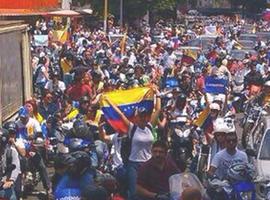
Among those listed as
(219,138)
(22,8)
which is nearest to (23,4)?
(22,8)

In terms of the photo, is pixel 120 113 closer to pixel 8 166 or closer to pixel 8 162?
pixel 8 162

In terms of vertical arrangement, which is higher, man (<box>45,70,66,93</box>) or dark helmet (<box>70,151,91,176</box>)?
dark helmet (<box>70,151,91,176</box>)

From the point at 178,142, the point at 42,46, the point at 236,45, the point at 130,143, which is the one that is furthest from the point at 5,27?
the point at 236,45

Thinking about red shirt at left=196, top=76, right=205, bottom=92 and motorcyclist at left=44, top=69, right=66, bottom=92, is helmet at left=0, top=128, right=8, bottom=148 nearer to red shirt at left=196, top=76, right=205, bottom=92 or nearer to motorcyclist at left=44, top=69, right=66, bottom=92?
motorcyclist at left=44, top=69, right=66, bottom=92

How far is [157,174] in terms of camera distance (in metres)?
10.2

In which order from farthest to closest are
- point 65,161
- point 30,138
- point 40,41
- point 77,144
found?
1. point 40,41
2. point 30,138
3. point 77,144
4. point 65,161

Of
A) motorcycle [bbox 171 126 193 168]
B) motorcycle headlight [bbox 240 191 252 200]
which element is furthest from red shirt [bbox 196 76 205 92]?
motorcycle headlight [bbox 240 191 252 200]

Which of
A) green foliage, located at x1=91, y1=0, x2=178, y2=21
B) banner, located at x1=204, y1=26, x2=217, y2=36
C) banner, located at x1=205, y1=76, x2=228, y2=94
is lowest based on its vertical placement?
green foliage, located at x1=91, y1=0, x2=178, y2=21

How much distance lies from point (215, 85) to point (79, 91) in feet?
14.9

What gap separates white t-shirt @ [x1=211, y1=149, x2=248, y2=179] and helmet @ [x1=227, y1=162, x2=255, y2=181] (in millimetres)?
630

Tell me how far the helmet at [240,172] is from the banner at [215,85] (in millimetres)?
10647

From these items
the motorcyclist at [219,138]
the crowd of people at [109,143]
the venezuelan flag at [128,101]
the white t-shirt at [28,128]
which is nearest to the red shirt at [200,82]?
the crowd of people at [109,143]

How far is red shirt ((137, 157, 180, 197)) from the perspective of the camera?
33.3 ft

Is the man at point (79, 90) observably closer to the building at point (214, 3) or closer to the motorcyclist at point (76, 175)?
the motorcyclist at point (76, 175)
